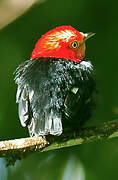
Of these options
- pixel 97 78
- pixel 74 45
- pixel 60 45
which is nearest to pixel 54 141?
pixel 60 45

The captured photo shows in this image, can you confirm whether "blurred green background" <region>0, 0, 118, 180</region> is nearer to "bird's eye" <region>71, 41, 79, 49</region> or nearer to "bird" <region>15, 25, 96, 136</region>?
"bird's eye" <region>71, 41, 79, 49</region>

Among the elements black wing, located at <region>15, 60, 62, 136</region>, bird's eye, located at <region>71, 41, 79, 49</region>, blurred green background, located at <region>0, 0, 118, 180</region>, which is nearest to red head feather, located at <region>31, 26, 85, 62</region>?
bird's eye, located at <region>71, 41, 79, 49</region>

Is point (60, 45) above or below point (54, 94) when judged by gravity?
above

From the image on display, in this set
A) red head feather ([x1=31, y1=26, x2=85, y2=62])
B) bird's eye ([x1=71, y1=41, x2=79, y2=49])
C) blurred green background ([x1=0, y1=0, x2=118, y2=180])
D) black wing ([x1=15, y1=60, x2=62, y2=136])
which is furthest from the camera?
blurred green background ([x1=0, y1=0, x2=118, y2=180])

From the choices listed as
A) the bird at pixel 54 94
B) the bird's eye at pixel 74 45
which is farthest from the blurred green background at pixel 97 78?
the bird at pixel 54 94

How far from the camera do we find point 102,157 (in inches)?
225

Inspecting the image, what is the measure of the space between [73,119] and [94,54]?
1.96 meters

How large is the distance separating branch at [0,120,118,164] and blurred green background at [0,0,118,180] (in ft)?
4.38

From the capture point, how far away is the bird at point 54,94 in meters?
4.34

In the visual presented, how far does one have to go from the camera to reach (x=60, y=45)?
4930 mm

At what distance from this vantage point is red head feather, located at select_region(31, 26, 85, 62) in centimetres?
492

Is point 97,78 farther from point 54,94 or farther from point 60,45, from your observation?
point 54,94

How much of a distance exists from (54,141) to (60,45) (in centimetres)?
107

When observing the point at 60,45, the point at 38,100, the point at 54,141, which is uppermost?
the point at 60,45
